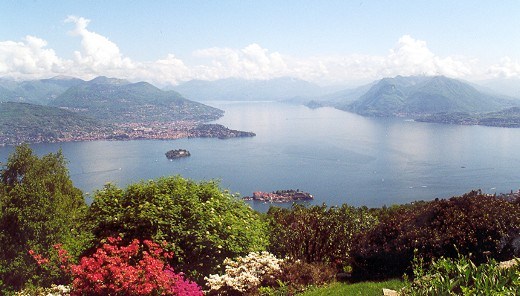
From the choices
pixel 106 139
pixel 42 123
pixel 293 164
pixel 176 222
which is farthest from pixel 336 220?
pixel 42 123

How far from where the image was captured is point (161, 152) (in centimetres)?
12462

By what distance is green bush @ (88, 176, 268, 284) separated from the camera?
342 inches

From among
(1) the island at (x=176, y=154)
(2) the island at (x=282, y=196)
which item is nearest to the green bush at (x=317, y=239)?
(2) the island at (x=282, y=196)

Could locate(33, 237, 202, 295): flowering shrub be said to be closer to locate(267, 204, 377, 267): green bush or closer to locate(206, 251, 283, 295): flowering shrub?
locate(206, 251, 283, 295): flowering shrub

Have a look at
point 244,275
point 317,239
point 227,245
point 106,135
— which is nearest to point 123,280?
point 244,275

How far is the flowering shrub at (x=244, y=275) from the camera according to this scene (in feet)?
24.6

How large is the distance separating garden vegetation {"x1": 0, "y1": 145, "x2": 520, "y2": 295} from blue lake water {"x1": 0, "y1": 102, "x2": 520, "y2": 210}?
55487 mm

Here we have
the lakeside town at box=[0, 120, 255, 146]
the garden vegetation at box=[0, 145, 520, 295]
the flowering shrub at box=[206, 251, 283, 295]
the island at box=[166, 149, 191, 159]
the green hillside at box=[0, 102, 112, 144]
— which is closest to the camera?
the garden vegetation at box=[0, 145, 520, 295]

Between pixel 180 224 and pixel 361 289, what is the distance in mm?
4292

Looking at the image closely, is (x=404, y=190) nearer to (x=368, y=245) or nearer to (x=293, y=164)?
(x=293, y=164)

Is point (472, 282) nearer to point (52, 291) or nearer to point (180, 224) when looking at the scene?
point (180, 224)

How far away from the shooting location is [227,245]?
885cm

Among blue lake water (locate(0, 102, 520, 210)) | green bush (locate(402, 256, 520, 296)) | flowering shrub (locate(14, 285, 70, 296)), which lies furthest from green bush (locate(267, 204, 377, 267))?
blue lake water (locate(0, 102, 520, 210))

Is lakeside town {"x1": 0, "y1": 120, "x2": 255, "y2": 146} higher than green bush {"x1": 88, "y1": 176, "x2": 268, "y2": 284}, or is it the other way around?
green bush {"x1": 88, "y1": 176, "x2": 268, "y2": 284}
